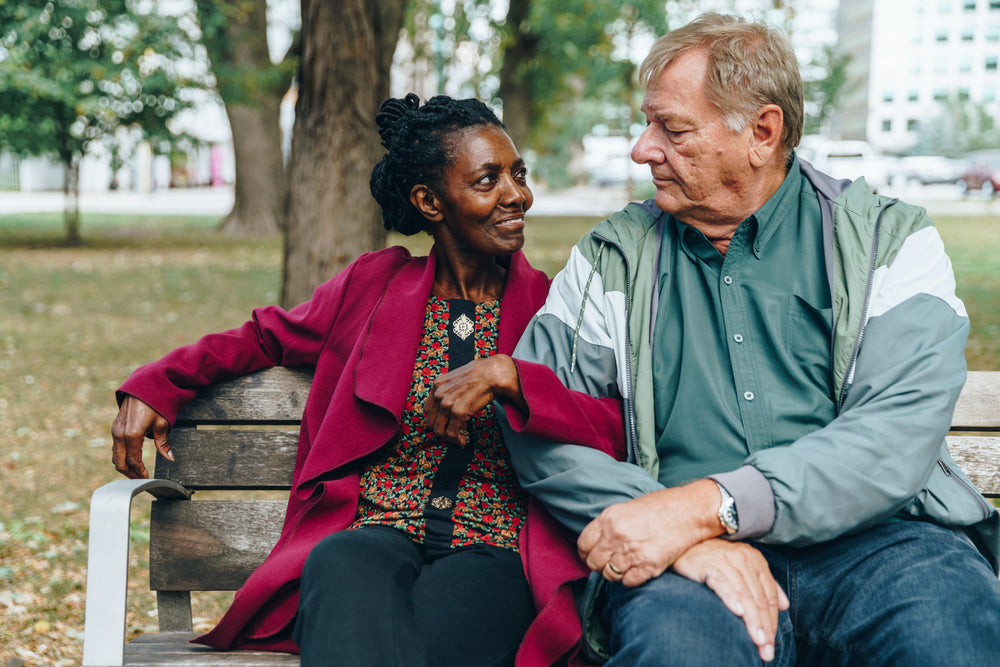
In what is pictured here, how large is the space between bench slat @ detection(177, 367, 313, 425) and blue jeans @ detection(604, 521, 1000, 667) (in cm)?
110

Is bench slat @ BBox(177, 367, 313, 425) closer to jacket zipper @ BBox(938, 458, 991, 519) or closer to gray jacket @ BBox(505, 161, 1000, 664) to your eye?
gray jacket @ BBox(505, 161, 1000, 664)

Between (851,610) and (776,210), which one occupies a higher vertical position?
(776,210)

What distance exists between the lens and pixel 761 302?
105 inches

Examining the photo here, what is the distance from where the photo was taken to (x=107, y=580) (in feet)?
7.86

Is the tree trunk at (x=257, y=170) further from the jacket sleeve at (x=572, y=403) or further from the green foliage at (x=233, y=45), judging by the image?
the jacket sleeve at (x=572, y=403)

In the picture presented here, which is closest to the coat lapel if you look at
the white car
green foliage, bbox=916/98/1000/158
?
the white car

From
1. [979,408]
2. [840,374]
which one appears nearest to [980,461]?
[979,408]

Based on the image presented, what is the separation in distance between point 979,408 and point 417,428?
1549 millimetres

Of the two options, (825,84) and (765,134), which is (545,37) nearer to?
(765,134)

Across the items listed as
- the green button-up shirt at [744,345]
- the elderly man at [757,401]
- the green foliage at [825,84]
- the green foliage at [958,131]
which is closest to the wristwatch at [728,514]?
the elderly man at [757,401]

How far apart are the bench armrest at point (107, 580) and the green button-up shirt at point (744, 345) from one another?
1.31 metres

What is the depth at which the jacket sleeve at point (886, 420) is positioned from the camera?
2309mm

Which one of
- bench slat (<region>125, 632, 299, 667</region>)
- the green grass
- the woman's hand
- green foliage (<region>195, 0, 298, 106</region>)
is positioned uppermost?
green foliage (<region>195, 0, 298, 106</region>)

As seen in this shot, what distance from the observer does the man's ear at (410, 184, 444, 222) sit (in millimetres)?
3070
